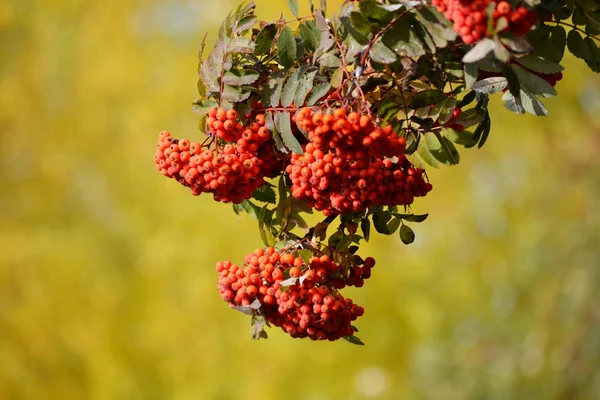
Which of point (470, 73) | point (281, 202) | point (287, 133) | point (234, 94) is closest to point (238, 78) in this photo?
point (234, 94)

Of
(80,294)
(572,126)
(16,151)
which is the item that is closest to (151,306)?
(80,294)

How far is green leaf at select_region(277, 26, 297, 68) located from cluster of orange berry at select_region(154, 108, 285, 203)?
0.32ft

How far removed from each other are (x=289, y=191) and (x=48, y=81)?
20.2ft

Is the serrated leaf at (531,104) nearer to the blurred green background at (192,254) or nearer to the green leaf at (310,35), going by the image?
the green leaf at (310,35)

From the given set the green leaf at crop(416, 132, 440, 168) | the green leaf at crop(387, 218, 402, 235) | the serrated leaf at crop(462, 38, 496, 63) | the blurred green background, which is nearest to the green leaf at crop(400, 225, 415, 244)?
the green leaf at crop(387, 218, 402, 235)

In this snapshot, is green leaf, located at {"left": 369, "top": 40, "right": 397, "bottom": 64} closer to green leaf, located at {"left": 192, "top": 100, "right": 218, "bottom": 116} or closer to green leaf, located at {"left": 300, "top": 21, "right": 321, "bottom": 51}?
green leaf, located at {"left": 300, "top": 21, "right": 321, "bottom": 51}

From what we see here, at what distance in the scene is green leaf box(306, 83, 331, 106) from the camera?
4.03ft

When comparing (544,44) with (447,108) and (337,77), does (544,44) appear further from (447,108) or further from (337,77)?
(337,77)

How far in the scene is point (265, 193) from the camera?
146 centimetres

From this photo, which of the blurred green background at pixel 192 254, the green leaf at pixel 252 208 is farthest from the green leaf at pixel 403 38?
the blurred green background at pixel 192 254

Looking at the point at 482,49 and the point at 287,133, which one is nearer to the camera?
the point at 482,49

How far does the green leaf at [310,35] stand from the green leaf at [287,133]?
138 mm

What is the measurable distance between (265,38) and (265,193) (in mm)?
277

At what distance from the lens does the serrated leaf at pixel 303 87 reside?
1.24 metres
